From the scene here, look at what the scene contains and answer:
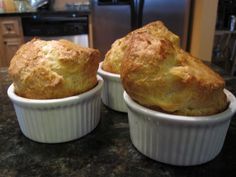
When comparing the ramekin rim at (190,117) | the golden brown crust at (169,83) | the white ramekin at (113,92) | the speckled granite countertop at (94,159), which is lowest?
the speckled granite countertop at (94,159)

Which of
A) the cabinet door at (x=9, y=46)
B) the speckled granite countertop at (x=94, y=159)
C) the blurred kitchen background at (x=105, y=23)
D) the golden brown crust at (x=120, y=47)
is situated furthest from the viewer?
the cabinet door at (x=9, y=46)

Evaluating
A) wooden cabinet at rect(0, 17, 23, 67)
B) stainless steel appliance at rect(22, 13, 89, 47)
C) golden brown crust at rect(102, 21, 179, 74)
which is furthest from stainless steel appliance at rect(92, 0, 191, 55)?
golden brown crust at rect(102, 21, 179, 74)

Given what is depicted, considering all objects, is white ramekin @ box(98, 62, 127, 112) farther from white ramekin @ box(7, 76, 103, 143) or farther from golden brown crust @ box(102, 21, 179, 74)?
white ramekin @ box(7, 76, 103, 143)

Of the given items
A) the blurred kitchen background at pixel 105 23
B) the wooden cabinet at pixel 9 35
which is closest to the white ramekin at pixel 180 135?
the blurred kitchen background at pixel 105 23

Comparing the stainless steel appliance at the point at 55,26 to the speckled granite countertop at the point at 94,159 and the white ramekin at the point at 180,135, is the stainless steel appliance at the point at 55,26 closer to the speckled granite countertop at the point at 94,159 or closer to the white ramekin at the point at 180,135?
the speckled granite countertop at the point at 94,159

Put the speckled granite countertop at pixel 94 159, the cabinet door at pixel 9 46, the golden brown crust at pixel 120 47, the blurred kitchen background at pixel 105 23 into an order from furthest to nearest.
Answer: the cabinet door at pixel 9 46, the blurred kitchen background at pixel 105 23, the golden brown crust at pixel 120 47, the speckled granite countertop at pixel 94 159

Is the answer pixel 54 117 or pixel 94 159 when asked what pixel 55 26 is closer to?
pixel 54 117
